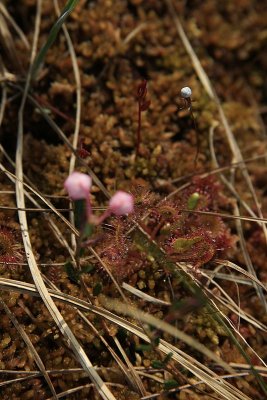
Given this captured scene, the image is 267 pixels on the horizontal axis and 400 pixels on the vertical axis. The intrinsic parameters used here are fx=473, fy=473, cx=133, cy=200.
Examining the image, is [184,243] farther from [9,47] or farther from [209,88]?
[9,47]

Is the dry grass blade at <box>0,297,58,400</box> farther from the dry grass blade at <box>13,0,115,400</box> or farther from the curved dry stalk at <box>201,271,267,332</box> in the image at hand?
the curved dry stalk at <box>201,271,267,332</box>

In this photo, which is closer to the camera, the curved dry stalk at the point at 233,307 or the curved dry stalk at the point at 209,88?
the curved dry stalk at the point at 233,307

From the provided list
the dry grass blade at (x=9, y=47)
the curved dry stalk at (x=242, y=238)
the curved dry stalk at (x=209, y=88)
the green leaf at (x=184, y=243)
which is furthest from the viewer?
the curved dry stalk at (x=209, y=88)

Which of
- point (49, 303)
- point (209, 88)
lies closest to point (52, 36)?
point (209, 88)

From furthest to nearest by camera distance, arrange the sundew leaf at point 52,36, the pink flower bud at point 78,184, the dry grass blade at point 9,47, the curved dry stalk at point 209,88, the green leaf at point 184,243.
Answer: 1. the curved dry stalk at point 209,88
2. the dry grass blade at point 9,47
3. the sundew leaf at point 52,36
4. the green leaf at point 184,243
5. the pink flower bud at point 78,184

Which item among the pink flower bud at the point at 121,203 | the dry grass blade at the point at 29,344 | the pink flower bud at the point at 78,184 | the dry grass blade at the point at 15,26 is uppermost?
the dry grass blade at the point at 15,26

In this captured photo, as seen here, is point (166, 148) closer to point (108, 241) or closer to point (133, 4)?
point (108, 241)

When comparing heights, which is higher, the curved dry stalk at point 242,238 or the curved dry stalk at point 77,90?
the curved dry stalk at point 77,90

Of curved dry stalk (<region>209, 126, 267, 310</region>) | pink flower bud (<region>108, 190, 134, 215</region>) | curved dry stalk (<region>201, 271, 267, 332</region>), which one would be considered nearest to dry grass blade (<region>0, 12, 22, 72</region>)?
curved dry stalk (<region>209, 126, 267, 310</region>)

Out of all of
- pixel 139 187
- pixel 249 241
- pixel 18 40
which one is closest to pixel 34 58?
pixel 18 40

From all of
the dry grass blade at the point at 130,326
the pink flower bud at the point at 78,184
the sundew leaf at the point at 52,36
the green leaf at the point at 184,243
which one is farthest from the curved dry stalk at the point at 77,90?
the pink flower bud at the point at 78,184

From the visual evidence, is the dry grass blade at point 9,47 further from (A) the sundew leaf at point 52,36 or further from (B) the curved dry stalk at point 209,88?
(B) the curved dry stalk at point 209,88
